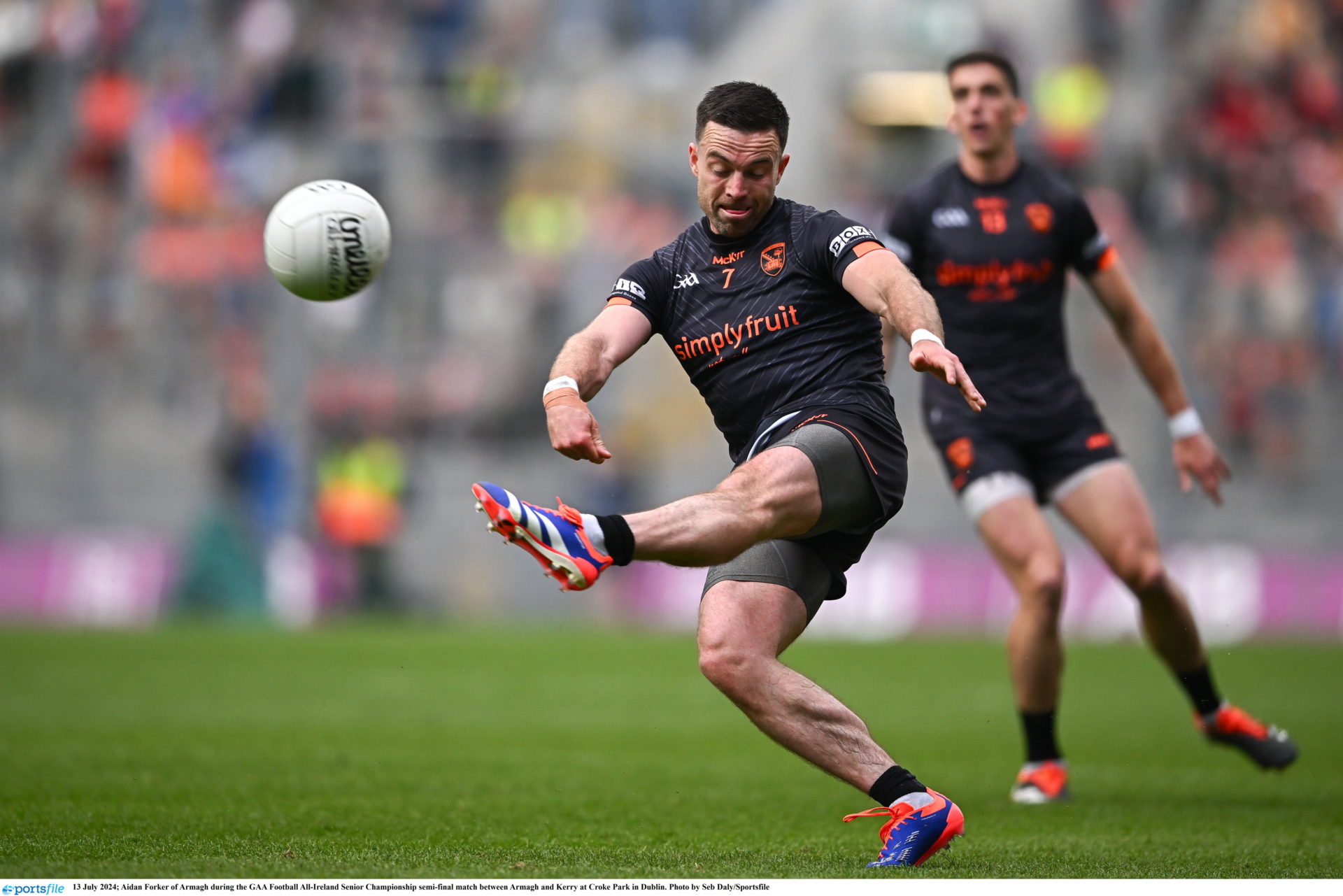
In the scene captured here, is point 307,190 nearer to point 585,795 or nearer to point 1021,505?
point 585,795

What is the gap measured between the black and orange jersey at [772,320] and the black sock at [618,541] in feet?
3.47

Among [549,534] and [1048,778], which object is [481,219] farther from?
[549,534]

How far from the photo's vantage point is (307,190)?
6496 millimetres

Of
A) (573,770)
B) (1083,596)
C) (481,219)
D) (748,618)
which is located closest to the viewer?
(748,618)

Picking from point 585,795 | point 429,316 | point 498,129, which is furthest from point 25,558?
point 585,795

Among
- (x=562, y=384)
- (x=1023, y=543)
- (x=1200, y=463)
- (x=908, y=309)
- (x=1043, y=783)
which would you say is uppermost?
(x=908, y=309)

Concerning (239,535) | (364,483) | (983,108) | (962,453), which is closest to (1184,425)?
(962,453)

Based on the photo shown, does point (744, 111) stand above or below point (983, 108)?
below

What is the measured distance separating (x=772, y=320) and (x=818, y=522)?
0.83 m

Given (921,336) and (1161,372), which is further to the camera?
(1161,372)

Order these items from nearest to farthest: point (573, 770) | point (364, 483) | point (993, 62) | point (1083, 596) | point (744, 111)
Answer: point (744, 111) < point (993, 62) < point (573, 770) < point (1083, 596) < point (364, 483)

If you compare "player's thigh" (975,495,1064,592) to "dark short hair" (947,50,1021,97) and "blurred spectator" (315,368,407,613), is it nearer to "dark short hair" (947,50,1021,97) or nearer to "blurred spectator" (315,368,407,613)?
"dark short hair" (947,50,1021,97)

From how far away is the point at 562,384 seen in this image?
5.55m

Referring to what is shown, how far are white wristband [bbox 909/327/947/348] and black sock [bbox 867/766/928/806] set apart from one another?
1.44 m
